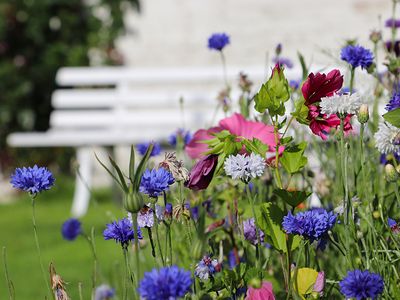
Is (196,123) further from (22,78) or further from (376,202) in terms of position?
(376,202)

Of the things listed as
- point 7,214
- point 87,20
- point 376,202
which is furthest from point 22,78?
point 376,202

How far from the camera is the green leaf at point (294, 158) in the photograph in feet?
3.74

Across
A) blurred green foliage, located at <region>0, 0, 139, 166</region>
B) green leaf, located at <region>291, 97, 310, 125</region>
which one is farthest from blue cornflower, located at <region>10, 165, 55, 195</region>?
blurred green foliage, located at <region>0, 0, 139, 166</region>

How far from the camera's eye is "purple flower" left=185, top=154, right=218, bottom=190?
1.10 metres

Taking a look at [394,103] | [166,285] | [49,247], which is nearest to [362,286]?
[166,285]

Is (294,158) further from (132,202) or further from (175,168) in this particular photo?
(132,202)

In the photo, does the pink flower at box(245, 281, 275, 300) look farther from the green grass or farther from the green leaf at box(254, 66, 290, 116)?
the green grass

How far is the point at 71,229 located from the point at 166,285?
1.12 m

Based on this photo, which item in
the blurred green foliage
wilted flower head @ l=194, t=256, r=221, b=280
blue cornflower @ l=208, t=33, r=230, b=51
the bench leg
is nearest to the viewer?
wilted flower head @ l=194, t=256, r=221, b=280

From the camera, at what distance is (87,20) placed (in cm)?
758

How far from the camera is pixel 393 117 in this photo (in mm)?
1118

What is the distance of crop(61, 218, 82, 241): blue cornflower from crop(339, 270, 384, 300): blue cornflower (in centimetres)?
103

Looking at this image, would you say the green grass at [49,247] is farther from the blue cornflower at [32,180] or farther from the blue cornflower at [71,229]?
the blue cornflower at [32,180]

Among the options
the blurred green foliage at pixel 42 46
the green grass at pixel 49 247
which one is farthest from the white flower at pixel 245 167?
the blurred green foliage at pixel 42 46
